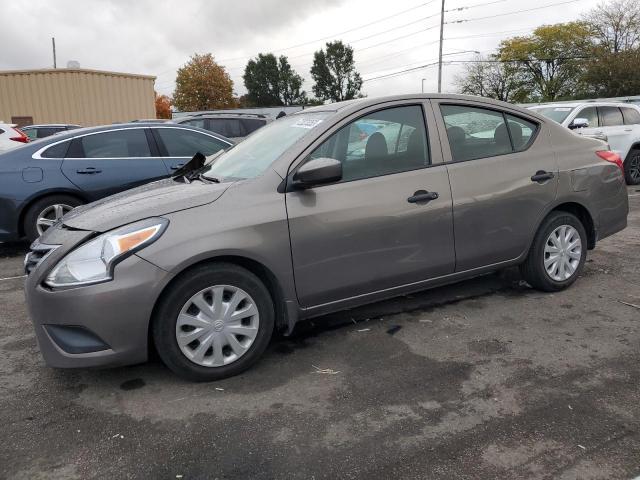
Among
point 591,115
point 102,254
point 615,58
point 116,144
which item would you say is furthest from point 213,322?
point 615,58

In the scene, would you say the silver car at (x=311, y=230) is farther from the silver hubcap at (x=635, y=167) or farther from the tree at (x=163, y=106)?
the tree at (x=163, y=106)

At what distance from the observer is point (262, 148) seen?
3881mm

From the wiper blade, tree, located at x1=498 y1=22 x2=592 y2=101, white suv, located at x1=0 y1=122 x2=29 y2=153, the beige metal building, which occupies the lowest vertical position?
the wiper blade

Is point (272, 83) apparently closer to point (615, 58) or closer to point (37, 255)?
point (615, 58)

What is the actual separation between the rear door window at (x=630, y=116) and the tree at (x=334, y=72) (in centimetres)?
7591

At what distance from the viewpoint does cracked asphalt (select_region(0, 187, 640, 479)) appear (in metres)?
2.44

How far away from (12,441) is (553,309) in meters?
3.74

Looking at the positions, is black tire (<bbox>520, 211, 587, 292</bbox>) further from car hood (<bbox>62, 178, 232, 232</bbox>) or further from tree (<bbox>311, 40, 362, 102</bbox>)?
tree (<bbox>311, 40, 362, 102</bbox>)

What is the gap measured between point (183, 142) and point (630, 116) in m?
9.27

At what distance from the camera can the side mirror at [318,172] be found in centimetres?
326

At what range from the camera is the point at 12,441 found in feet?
8.81

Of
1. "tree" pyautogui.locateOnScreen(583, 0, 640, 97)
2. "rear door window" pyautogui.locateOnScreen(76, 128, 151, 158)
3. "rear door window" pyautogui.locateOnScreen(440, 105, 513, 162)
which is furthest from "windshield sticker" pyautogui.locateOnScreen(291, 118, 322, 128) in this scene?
"tree" pyautogui.locateOnScreen(583, 0, 640, 97)

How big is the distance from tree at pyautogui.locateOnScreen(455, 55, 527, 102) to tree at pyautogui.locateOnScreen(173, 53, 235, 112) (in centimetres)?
2949

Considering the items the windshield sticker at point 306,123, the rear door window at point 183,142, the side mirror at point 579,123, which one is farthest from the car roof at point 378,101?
the side mirror at point 579,123
